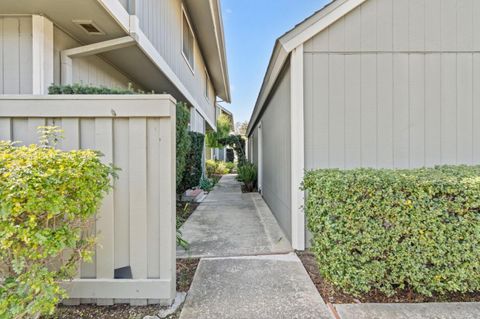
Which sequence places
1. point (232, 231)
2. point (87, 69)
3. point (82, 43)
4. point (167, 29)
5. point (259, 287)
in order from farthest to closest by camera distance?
1. point (167, 29)
2. point (232, 231)
3. point (87, 69)
4. point (82, 43)
5. point (259, 287)

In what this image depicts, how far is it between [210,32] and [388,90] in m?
7.61

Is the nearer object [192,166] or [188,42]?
[192,166]

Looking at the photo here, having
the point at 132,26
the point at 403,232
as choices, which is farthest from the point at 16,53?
the point at 403,232

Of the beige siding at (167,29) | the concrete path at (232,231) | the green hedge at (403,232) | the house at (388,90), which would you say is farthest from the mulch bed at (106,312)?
the beige siding at (167,29)

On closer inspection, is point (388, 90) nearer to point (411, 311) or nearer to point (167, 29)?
point (411, 311)

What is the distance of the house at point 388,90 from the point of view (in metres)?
3.74

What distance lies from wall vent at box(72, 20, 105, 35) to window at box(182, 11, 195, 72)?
4.52 meters

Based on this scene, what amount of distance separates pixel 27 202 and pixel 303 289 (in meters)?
2.48

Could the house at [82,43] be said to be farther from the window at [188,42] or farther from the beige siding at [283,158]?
the beige siding at [283,158]

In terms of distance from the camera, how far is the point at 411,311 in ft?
7.54

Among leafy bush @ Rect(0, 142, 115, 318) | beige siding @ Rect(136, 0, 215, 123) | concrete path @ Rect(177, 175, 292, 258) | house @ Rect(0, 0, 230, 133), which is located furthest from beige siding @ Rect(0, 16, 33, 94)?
concrete path @ Rect(177, 175, 292, 258)

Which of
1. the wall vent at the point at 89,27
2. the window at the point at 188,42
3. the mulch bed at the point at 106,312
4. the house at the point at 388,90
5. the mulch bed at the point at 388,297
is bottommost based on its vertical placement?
the mulch bed at the point at 388,297

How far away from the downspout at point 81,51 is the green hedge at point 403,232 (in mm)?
3628

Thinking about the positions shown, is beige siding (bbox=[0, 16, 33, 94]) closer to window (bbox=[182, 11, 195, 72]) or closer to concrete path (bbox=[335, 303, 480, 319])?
concrete path (bbox=[335, 303, 480, 319])
